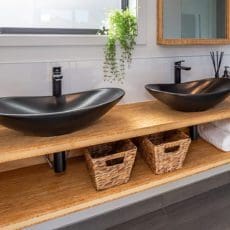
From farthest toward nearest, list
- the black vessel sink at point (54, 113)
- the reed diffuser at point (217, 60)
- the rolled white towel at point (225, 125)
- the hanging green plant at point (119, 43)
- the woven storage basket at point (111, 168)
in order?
the reed diffuser at point (217, 60) → the rolled white towel at point (225, 125) → the hanging green plant at point (119, 43) → the woven storage basket at point (111, 168) → the black vessel sink at point (54, 113)

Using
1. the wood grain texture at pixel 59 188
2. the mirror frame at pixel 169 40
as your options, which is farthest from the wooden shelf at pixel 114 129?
the mirror frame at pixel 169 40

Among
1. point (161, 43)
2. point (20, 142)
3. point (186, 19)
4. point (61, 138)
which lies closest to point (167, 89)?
point (161, 43)

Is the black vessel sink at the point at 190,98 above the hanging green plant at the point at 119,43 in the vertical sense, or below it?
below

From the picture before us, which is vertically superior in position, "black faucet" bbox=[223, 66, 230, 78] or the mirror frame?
the mirror frame

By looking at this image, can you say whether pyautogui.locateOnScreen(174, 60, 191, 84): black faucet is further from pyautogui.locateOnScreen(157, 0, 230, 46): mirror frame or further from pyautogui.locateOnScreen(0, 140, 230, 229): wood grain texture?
pyautogui.locateOnScreen(0, 140, 230, 229): wood grain texture

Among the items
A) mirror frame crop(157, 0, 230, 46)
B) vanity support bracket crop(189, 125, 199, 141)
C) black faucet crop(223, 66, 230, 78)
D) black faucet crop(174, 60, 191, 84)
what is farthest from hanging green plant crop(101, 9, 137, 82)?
black faucet crop(223, 66, 230, 78)

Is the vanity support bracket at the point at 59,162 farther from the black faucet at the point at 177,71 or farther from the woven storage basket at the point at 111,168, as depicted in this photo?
the black faucet at the point at 177,71

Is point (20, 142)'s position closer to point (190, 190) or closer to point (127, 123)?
point (127, 123)

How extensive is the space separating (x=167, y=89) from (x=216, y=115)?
33cm

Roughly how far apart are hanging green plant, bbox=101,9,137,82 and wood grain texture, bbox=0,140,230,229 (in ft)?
1.72

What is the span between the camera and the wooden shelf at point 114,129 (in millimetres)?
993

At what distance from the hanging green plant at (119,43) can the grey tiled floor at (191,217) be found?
3.01 feet

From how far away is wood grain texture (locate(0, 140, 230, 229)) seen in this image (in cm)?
107

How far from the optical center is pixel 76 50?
4.69ft
